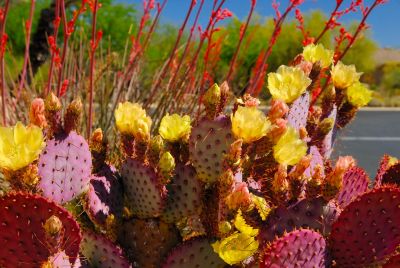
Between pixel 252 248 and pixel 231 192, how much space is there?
4.4 inches

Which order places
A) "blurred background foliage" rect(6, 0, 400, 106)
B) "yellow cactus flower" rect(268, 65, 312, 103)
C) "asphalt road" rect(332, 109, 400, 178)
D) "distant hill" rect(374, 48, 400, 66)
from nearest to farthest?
"yellow cactus flower" rect(268, 65, 312, 103) → "asphalt road" rect(332, 109, 400, 178) → "blurred background foliage" rect(6, 0, 400, 106) → "distant hill" rect(374, 48, 400, 66)

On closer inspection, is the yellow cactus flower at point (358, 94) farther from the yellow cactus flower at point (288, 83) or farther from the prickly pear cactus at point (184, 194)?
the prickly pear cactus at point (184, 194)


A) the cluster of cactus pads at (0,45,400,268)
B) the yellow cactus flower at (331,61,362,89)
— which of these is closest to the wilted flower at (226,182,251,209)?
the cluster of cactus pads at (0,45,400,268)

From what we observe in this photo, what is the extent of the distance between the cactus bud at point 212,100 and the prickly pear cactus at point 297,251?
29 cm

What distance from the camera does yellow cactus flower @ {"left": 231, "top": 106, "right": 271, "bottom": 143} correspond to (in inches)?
48.9

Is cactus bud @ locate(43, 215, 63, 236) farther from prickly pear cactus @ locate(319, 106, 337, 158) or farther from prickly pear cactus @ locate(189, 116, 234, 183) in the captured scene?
prickly pear cactus @ locate(319, 106, 337, 158)

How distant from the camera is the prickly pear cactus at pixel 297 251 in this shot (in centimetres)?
122

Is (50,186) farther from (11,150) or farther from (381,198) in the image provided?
(381,198)

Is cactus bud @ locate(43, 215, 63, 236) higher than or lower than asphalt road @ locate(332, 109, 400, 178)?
higher

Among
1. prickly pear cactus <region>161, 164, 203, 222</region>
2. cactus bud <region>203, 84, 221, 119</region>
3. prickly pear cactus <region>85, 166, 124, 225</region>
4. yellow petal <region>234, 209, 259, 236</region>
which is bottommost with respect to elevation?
prickly pear cactus <region>85, 166, 124, 225</region>

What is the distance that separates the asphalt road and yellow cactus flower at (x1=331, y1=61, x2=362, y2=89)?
4859 mm

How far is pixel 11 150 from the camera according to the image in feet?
Answer: 4.10

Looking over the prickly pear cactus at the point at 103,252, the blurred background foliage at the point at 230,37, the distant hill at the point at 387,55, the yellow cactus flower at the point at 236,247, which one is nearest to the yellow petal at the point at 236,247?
the yellow cactus flower at the point at 236,247

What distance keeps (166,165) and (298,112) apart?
1.25 ft
